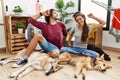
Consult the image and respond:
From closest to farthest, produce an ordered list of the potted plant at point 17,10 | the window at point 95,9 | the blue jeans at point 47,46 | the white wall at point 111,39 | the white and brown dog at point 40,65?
1. the white and brown dog at point 40,65
2. the blue jeans at point 47,46
3. the potted plant at point 17,10
4. the white wall at point 111,39
5. the window at point 95,9

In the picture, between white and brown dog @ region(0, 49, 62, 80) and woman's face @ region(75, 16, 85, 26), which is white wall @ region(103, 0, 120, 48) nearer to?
woman's face @ region(75, 16, 85, 26)

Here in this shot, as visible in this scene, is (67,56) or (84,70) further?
(67,56)

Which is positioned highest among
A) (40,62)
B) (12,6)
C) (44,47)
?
(12,6)

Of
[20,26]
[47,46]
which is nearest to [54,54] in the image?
[47,46]

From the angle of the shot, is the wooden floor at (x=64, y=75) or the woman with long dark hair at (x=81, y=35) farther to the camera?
the woman with long dark hair at (x=81, y=35)

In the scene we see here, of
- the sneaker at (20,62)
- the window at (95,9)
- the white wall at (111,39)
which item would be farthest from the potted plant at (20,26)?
the white wall at (111,39)

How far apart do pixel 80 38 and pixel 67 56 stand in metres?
0.37

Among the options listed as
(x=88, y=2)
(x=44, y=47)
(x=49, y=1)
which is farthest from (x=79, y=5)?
(x=44, y=47)

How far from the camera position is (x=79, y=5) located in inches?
173

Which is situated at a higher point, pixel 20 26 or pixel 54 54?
pixel 20 26

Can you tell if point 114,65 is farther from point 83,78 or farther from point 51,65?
point 51,65

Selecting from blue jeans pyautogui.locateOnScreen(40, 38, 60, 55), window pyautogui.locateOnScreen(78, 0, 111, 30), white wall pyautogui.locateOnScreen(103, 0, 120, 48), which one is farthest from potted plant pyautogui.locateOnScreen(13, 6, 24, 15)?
white wall pyautogui.locateOnScreen(103, 0, 120, 48)

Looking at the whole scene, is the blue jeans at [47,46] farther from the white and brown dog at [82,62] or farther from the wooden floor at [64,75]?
the wooden floor at [64,75]

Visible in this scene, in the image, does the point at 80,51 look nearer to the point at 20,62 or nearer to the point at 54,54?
the point at 54,54
